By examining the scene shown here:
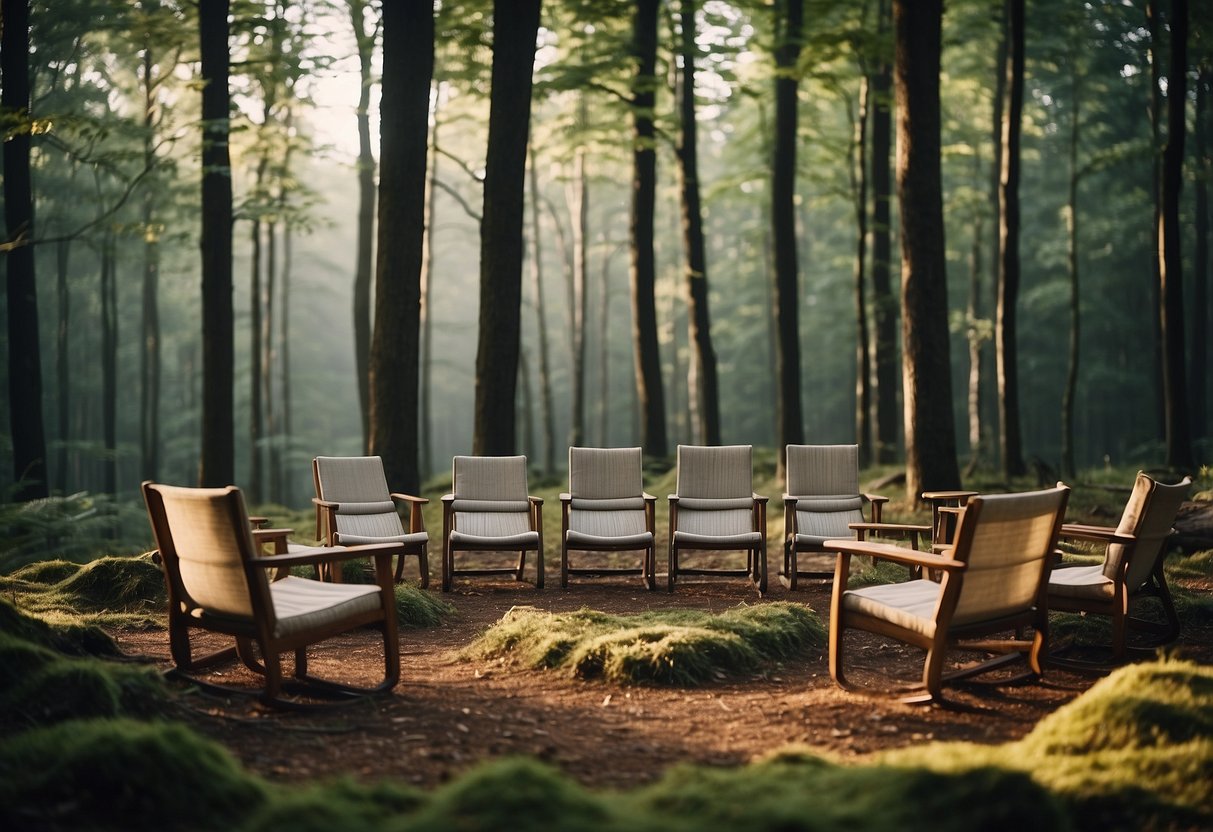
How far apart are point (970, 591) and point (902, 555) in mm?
296

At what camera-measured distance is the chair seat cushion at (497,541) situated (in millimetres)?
7465

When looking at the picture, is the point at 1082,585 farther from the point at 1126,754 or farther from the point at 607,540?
the point at 607,540

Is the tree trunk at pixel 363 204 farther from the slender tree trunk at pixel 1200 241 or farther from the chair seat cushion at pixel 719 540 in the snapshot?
the slender tree trunk at pixel 1200 241

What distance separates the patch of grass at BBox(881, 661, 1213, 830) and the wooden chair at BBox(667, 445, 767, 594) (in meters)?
4.17

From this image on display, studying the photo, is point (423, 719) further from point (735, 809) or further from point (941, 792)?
point (941, 792)

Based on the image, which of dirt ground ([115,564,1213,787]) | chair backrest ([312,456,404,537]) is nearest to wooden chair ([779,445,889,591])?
dirt ground ([115,564,1213,787])

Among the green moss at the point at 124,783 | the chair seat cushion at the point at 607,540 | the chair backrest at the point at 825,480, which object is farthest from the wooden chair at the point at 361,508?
the green moss at the point at 124,783

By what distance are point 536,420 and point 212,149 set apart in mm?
39577

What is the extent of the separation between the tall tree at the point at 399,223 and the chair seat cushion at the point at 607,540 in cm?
225

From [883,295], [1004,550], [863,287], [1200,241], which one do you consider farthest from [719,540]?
[1200,241]

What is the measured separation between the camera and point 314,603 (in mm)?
4070

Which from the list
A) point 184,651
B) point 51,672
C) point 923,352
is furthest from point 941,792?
point 923,352

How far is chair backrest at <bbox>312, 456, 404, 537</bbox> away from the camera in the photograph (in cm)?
746

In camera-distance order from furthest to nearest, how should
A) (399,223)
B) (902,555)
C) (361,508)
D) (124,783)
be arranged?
1. (399,223)
2. (361,508)
3. (902,555)
4. (124,783)
